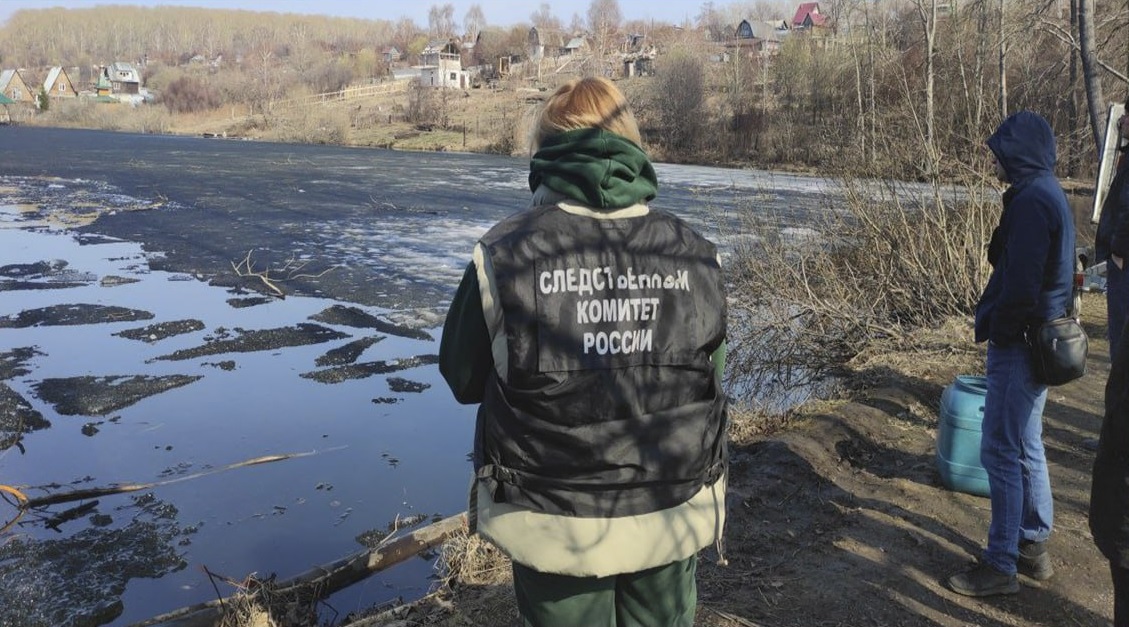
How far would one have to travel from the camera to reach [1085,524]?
4531 mm

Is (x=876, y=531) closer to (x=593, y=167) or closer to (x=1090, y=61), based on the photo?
(x=593, y=167)

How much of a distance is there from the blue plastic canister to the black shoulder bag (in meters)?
1.17

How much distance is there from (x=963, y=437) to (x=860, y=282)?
5.33 m

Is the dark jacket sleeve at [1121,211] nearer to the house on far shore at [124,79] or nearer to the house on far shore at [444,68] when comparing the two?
the house on far shore at [444,68]

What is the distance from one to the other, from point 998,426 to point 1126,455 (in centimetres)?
138

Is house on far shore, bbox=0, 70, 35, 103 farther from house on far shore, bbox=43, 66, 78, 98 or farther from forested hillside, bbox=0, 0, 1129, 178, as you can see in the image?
forested hillside, bbox=0, 0, 1129, 178

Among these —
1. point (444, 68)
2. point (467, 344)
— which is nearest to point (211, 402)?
point (467, 344)

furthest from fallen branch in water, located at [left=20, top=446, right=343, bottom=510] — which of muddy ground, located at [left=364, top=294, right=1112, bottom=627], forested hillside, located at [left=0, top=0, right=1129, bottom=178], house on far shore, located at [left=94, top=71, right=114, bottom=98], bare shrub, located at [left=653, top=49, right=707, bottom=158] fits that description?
house on far shore, located at [left=94, top=71, right=114, bottom=98]

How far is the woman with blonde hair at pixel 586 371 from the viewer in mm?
2002

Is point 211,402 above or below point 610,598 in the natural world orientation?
Answer: below

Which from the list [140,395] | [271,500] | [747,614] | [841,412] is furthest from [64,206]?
[747,614]

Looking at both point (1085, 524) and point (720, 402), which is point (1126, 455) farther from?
point (1085, 524)

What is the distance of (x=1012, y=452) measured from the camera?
3.69 meters

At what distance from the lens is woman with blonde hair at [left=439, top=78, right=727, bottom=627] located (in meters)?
2.00
